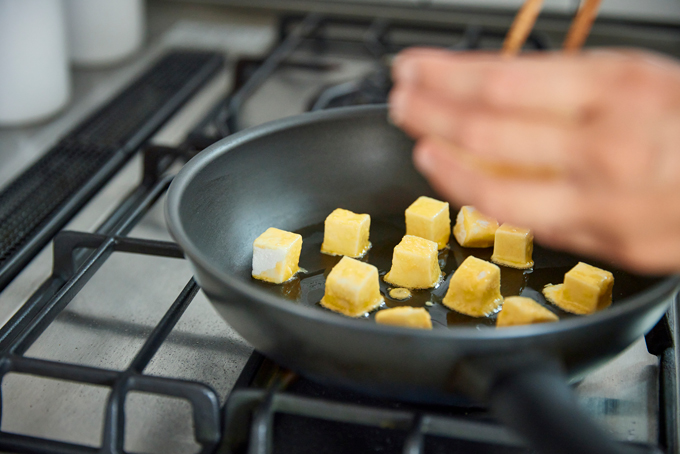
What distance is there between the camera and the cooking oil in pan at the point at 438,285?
2.24ft

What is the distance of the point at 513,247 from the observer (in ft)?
2.42

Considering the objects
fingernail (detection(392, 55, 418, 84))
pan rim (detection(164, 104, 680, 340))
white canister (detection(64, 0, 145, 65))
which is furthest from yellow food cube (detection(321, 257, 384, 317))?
white canister (detection(64, 0, 145, 65))

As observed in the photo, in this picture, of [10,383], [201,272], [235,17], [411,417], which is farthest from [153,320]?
[235,17]

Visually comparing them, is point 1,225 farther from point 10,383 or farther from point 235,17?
point 235,17

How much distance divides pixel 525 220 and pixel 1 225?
0.70m

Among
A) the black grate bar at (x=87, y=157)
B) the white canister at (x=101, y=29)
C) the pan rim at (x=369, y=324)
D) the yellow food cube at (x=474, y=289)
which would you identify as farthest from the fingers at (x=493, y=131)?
the white canister at (x=101, y=29)

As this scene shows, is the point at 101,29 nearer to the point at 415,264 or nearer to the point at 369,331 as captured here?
the point at 415,264

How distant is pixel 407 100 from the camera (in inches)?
18.7

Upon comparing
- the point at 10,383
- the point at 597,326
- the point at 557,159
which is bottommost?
the point at 10,383

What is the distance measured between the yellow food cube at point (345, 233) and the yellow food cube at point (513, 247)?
0.15 m

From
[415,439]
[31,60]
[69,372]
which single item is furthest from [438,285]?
[31,60]

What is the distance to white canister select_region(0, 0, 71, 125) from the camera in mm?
1041

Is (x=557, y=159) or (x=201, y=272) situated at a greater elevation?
(x=557, y=159)

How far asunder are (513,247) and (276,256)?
0.86ft
